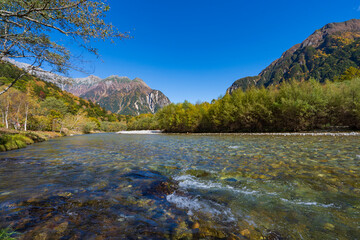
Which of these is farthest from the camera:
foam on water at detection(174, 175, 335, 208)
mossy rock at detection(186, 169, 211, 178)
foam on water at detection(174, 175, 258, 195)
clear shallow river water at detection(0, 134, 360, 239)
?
mossy rock at detection(186, 169, 211, 178)

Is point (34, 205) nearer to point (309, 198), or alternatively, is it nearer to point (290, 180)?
point (309, 198)

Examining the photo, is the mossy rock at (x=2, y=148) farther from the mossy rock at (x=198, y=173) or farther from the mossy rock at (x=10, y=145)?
the mossy rock at (x=198, y=173)

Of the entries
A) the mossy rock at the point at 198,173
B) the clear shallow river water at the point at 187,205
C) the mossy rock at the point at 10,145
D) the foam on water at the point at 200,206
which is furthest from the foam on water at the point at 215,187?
the mossy rock at the point at 10,145

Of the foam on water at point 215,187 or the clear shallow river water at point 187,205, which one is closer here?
the clear shallow river water at point 187,205

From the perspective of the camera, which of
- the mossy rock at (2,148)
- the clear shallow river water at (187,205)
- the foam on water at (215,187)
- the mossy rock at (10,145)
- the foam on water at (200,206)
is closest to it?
the clear shallow river water at (187,205)

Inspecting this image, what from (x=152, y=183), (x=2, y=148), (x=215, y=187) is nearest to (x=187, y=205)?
(x=215, y=187)

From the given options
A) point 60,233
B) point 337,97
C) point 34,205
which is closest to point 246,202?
point 60,233

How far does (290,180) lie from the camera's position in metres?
4.84

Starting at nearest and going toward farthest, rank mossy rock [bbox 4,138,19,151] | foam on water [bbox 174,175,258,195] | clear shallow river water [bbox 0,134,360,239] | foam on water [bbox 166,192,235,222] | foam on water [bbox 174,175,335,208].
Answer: clear shallow river water [bbox 0,134,360,239]
foam on water [bbox 166,192,235,222]
foam on water [bbox 174,175,335,208]
foam on water [bbox 174,175,258,195]
mossy rock [bbox 4,138,19,151]

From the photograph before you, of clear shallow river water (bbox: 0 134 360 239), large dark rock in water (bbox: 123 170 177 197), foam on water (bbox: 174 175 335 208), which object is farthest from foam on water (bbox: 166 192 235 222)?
foam on water (bbox: 174 175 335 208)

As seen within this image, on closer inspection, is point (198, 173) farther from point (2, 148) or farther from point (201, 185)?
point (2, 148)

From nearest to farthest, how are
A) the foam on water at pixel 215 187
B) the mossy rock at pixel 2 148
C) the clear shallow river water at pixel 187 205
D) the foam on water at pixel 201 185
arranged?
1. the clear shallow river water at pixel 187 205
2. the foam on water at pixel 215 187
3. the foam on water at pixel 201 185
4. the mossy rock at pixel 2 148

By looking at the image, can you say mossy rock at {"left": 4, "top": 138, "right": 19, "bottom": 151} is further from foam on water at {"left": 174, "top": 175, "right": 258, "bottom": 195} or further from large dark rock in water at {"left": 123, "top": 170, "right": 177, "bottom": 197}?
foam on water at {"left": 174, "top": 175, "right": 258, "bottom": 195}

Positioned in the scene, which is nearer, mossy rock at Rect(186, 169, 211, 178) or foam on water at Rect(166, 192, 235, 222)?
foam on water at Rect(166, 192, 235, 222)
